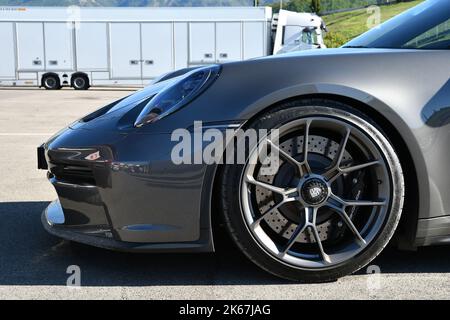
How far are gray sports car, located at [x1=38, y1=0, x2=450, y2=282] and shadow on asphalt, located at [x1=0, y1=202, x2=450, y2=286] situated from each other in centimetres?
20

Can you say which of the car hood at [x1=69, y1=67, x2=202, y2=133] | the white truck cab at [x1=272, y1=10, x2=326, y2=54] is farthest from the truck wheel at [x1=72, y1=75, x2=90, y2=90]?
the car hood at [x1=69, y1=67, x2=202, y2=133]

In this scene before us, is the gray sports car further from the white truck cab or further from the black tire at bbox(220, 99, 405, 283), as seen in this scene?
the white truck cab

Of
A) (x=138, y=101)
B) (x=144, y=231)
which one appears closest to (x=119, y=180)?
(x=144, y=231)

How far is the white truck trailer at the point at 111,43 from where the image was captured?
69.0 ft

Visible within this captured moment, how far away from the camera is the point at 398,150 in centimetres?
250

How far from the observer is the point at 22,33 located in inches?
850

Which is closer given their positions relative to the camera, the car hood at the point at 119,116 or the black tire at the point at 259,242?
the black tire at the point at 259,242

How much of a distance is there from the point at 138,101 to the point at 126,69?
1918 centimetres

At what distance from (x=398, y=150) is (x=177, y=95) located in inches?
41.7

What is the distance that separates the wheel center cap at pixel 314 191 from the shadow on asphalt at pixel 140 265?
42cm

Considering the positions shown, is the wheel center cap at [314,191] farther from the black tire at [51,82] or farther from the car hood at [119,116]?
the black tire at [51,82]

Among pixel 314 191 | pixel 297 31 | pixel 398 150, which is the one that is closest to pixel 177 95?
pixel 314 191

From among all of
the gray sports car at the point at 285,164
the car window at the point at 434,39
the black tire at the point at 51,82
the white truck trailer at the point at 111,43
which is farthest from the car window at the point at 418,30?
the black tire at the point at 51,82

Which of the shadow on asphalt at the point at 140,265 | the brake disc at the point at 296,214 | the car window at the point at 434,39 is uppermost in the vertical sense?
the car window at the point at 434,39
